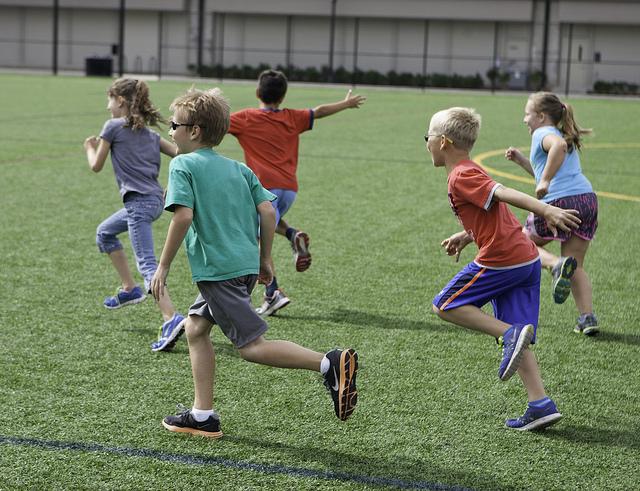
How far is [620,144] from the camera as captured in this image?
803 inches

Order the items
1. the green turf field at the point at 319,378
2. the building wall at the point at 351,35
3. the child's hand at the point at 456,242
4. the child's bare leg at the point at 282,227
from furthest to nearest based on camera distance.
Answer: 1. the building wall at the point at 351,35
2. the child's bare leg at the point at 282,227
3. the child's hand at the point at 456,242
4. the green turf field at the point at 319,378

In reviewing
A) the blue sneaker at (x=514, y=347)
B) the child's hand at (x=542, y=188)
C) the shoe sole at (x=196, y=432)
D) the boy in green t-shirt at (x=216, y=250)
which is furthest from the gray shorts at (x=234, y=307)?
the child's hand at (x=542, y=188)

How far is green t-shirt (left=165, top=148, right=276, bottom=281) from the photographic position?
14.4ft

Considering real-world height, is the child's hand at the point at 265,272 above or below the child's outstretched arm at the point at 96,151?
below

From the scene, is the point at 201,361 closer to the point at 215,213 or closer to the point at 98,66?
the point at 215,213

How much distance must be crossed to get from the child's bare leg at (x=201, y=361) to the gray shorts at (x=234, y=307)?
0.09 meters

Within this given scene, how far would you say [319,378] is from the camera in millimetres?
5512

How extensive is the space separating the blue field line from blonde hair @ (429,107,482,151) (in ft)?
5.52

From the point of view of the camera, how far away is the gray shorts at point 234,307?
4438 mm

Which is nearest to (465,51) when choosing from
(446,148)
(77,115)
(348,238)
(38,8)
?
(38,8)

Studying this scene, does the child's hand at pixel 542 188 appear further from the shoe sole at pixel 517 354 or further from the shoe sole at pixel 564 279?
the shoe sole at pixel 517 354

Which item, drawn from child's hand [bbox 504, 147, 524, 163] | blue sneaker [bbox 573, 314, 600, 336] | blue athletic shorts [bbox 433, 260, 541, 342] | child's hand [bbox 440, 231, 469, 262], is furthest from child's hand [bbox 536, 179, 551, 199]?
blue athletic shorts [bbox 433, 260, 541, 342]

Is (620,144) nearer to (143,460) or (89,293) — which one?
(89,293)

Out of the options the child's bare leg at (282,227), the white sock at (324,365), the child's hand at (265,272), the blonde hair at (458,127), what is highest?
the blonde hair at (458,127)
